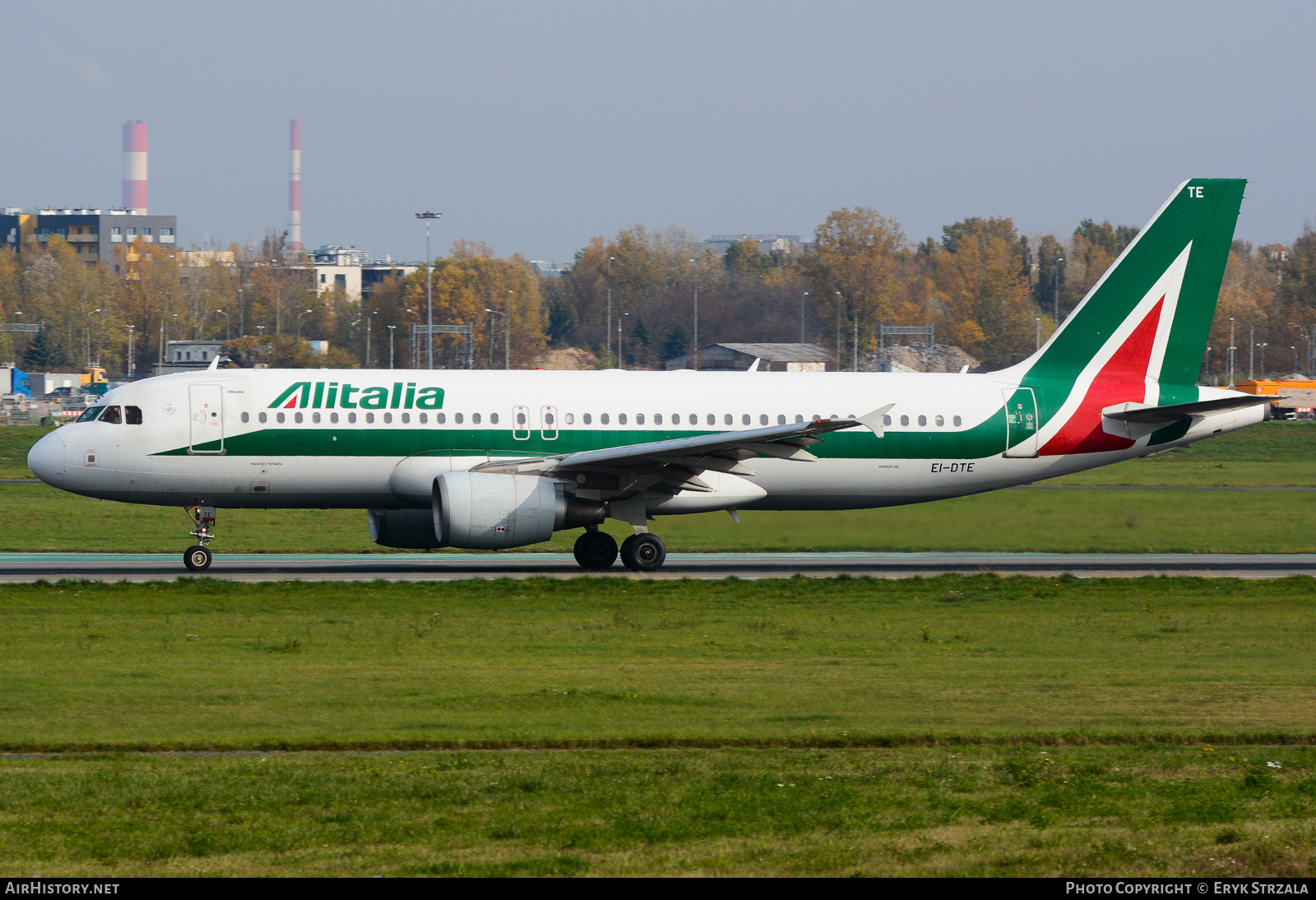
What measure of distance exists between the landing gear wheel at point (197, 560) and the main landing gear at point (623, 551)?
7786 mm

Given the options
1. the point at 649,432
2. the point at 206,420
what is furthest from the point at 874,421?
the point at 206,420

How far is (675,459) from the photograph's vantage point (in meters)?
29.7

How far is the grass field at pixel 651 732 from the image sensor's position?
1055 cm

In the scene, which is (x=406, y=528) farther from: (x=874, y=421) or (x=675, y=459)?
(x=874, y=421)

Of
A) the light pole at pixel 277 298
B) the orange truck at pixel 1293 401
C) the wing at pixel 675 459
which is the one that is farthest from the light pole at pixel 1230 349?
the wing at pixel 675 459

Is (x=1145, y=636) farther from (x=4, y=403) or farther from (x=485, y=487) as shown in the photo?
(x=4, y=403)

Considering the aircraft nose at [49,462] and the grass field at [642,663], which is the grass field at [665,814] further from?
the aircraft nose at [49,462]

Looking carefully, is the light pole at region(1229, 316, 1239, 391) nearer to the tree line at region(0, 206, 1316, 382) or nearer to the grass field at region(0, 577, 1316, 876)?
the tree line at region(0, 206, 1316, 382)

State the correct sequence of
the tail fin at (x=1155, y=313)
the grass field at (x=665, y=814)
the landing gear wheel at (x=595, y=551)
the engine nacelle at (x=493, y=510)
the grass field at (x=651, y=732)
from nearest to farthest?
the grass field at (x=665, y=814) < the grass field at (x=651, y=732) < the engine nacelle at (x=493, y=510) < the landing gear wheel at (x=595, y=551) < the tail fin at (x=1155, y=313)

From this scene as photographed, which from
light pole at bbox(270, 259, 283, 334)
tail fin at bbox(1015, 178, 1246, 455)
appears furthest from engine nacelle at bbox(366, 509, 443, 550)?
light pole at bbox(270, 259, 283, 334)

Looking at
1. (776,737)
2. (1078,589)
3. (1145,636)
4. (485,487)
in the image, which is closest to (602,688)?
(776,737)

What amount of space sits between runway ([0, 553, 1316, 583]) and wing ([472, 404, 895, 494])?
6.61 feet

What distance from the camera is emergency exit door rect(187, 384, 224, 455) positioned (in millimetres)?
30156

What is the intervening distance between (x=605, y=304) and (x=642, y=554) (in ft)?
484
